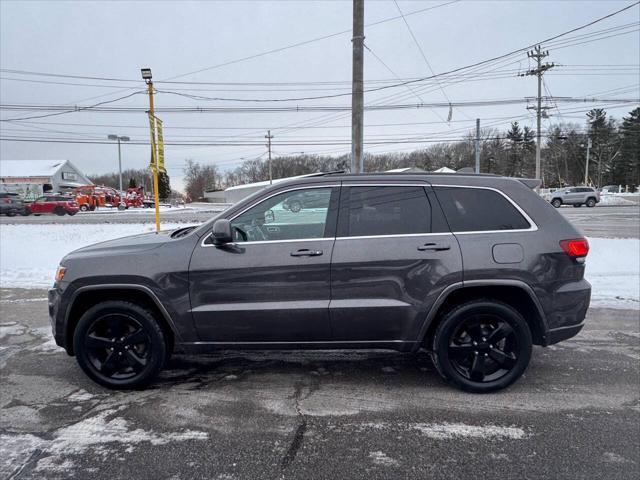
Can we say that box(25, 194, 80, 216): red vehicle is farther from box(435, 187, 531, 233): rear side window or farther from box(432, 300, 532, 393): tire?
box(432, 300, 532, 393): tire

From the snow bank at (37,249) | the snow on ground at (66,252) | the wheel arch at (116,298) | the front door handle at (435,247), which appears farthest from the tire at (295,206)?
the snow bank at (37,249)

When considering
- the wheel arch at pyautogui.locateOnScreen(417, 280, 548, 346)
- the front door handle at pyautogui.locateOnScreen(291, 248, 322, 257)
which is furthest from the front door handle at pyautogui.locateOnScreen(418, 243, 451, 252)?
the front door handle at pyautogui.locateOnScreen(291, 248, 322, 257)

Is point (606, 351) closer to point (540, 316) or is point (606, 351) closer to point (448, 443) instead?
point (540, 316)

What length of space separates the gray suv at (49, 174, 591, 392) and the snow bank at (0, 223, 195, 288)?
579 cm

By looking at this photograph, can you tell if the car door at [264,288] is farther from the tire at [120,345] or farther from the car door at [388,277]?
the tire at [120,345]

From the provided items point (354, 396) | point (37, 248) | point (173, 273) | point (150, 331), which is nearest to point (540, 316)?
point (354, 396)

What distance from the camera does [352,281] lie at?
3.47 meters

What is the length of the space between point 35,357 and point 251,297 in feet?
9.18

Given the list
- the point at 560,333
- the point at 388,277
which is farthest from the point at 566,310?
the point at 388,277

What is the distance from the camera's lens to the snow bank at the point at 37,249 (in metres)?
8.73

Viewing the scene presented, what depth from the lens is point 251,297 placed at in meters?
3.50

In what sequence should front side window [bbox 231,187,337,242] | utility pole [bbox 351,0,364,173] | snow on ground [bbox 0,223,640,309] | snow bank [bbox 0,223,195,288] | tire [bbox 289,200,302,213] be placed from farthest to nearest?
utility pole [bbox 351,0,364,173] < snow bank [bbox 0,223,195,288] < snow on ground [bbox 0,223,640,309] < tire [bbox 289,200,302,213] < front side window [bbox 231,187,337,242]

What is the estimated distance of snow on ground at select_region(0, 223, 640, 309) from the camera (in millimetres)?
7248

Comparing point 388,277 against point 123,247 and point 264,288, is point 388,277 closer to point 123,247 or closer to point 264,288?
point 264,288
